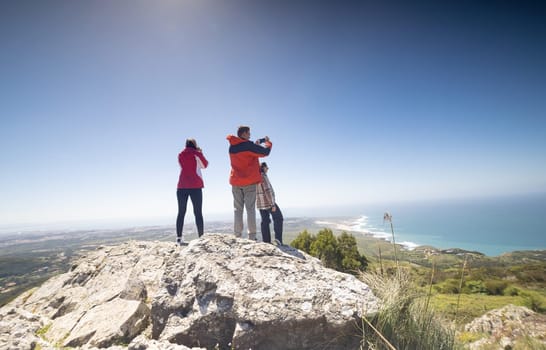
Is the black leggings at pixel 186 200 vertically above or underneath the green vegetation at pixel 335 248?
above

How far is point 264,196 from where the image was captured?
7.31 meters

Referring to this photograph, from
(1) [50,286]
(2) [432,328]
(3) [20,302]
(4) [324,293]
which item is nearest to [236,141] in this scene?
(4) [324,293]

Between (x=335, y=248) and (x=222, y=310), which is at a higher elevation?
(x=222, y=310)

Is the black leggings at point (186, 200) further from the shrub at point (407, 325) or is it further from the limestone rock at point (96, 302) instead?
the shrub at point (407, 325)

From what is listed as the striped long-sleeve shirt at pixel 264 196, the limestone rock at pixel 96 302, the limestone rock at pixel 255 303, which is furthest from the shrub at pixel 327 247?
the limestone rock at pixel 255 303

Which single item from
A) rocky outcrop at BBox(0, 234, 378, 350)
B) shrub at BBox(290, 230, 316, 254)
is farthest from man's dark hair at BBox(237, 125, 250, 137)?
shrub at BBox(290, 230, 316, 254)

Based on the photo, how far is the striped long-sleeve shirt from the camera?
7237 millimetres

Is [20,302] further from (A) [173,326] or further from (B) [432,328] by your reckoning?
(B) [432,328]

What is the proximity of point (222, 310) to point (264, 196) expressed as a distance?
384 centimetres

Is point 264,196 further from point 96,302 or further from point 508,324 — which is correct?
point 508,324

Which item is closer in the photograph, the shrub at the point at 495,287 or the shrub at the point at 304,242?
the shrub at the point at 495,287

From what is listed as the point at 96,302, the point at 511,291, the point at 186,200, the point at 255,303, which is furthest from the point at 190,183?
the point at 511,291

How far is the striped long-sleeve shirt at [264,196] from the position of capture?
23.7 ft

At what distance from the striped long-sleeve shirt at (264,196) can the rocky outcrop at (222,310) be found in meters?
1.87
